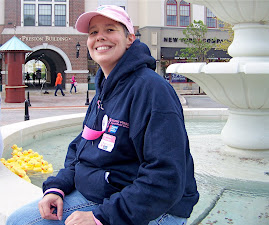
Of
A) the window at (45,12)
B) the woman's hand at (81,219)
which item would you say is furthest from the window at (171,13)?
the woman's hand at (81,219)

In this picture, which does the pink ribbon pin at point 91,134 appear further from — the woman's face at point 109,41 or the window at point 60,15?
the window at point 60,15

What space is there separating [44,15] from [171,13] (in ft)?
37.1

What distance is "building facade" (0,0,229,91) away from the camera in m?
31.2

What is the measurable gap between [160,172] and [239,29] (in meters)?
4.27

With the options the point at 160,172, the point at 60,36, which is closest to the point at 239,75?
the point at 160,172

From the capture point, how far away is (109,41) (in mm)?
2137

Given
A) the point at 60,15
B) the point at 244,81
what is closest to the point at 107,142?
the point at 244,81

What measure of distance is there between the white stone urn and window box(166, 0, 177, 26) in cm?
2894

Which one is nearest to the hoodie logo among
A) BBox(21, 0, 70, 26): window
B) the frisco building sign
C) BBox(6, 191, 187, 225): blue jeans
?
BBox(6, 191, 187, 225): blue jeans

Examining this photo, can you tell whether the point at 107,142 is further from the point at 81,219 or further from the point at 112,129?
the point at 81,219

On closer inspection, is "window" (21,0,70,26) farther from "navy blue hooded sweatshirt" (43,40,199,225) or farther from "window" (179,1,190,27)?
"navy blue hooded sweatshirt" (43,40,199,225)

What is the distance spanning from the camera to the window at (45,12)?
102 ft

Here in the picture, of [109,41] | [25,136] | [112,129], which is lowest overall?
[25,136]

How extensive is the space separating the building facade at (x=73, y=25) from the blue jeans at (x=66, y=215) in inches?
1187
